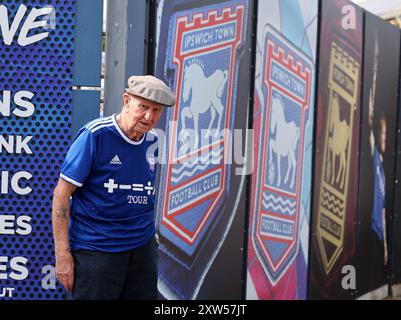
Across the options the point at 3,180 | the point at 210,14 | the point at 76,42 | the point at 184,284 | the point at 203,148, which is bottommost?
the point at 184,284

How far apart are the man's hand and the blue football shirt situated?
0.08 m

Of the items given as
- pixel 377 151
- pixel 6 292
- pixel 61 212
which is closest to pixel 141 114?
pixel 61 212

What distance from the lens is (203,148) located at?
5168 millimetres

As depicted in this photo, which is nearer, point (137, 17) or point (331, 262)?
point (137, 17)

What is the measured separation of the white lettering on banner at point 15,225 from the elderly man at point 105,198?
91cm

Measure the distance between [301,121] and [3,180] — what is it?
296cm

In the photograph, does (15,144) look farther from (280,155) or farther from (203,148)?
(280,155)

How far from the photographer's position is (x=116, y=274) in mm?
3432

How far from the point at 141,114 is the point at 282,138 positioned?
2.82 m

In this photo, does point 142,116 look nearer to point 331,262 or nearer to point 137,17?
point 137,17

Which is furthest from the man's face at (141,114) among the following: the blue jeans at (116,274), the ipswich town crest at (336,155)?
the ipswich town crest at (336,155)

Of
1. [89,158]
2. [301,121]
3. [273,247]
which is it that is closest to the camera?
[89,158]

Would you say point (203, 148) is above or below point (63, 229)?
above
